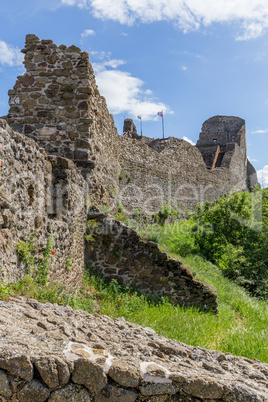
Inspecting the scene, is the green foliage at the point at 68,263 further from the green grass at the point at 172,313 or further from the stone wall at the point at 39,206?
the green grass at the point at 172,313

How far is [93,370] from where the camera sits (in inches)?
94.1

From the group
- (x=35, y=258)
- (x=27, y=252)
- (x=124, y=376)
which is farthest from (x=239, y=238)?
(x=124, y=376)

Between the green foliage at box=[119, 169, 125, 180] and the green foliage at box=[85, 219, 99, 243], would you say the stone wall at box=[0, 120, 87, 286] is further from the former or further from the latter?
the green foliage at box=[119, 169, 125, 180]

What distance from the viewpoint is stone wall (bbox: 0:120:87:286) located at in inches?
167

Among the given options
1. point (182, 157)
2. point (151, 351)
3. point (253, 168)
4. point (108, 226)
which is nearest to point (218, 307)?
point (108, 226)

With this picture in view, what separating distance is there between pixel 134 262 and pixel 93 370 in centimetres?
507

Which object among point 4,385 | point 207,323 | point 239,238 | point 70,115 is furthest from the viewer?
point 239,238

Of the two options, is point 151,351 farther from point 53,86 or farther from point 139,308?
point 53,86

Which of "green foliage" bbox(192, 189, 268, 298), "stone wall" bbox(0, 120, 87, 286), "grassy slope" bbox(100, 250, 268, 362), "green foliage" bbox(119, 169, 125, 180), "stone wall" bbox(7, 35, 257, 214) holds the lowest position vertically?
"grassy slope" bbox(100, 250, 268, 362)

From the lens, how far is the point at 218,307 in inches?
321

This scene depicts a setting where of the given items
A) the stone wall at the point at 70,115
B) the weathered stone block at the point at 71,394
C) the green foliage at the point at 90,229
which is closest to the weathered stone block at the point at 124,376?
the weathered stone block at the point at 71,394

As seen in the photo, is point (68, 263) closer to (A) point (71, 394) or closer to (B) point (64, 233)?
(B) point (64, 233)

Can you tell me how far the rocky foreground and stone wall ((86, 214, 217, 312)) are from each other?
4.02 meters

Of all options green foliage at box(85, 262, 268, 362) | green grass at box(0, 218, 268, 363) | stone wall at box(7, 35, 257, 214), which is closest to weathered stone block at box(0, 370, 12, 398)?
green grass at box(0, 218, 268, 363)
